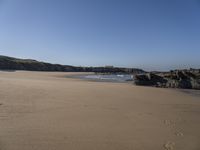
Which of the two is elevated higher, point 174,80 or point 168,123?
point 174,80

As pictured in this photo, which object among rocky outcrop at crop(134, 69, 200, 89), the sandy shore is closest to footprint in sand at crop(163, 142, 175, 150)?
the sandy shore

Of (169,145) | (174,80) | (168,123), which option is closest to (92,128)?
(169,145)

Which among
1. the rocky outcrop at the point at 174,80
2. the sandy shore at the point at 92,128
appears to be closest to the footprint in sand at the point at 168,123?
the sandy shore at the point at 92,128

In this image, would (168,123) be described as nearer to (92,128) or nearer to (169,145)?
(169,145)

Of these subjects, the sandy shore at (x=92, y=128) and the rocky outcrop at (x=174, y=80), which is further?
the rocky outcrop at (x=174, y=80)

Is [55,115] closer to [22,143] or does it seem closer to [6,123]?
[6,123]

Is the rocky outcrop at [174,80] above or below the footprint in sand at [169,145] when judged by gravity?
above

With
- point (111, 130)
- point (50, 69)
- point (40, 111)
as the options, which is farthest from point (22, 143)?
point (50, 69)

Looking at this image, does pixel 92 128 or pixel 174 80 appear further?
pixel 174 80

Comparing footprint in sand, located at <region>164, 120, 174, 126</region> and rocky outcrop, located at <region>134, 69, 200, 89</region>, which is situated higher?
rocky outcrop, located at <region>134, 69, 200, 89</region>

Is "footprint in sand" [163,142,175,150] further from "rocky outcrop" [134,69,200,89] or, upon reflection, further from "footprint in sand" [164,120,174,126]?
"rocky outcrop" [134,69,200,89]

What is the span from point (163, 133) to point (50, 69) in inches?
2462

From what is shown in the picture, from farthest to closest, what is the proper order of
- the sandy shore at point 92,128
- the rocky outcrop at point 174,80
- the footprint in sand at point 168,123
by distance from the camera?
1. the rocky outcrop at point 174,80
2. the footprint in sand at point 168,123
3. the sandy shore at point 92,128

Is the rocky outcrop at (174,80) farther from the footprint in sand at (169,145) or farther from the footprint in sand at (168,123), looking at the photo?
the footprint in sand at (169,145)
